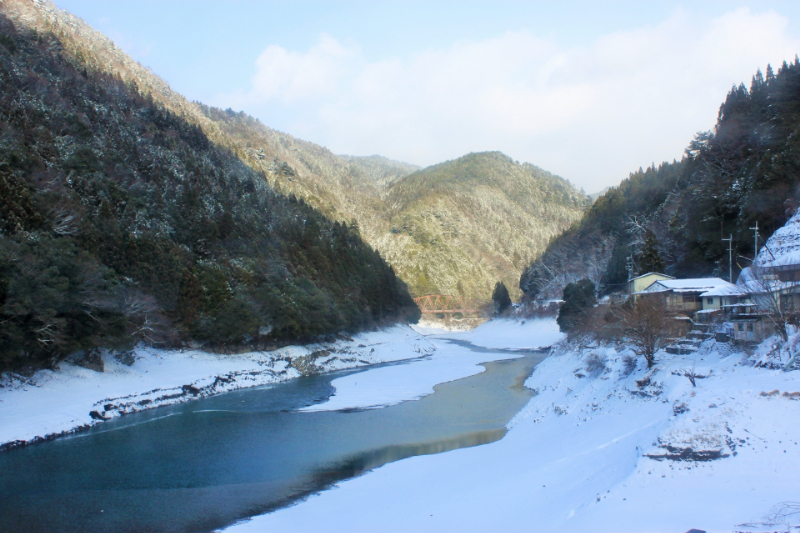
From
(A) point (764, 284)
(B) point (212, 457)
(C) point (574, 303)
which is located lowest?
(B) point (212, 457)

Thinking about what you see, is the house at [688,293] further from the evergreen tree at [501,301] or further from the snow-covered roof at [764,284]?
the evergreen tree at [501,301]

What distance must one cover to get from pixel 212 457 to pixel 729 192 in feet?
149

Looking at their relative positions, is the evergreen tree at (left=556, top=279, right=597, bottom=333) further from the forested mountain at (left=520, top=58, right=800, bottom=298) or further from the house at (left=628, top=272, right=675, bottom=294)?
the house at (left=628, top=272, right=675, bottom=294)

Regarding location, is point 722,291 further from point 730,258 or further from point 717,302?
point 730,258

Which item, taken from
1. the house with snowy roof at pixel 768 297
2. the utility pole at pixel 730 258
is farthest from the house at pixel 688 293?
the house with snowy roof at pixel 768 297

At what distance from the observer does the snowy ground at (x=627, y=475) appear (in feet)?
30.8

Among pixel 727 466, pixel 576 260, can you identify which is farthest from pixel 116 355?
pixel 576 260

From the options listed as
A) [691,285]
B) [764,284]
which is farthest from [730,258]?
[764,284]

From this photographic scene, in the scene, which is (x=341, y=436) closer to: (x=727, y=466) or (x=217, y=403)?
(x=217, y=403)

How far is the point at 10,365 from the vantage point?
2438 cm

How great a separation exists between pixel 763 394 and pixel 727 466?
3.14 meters

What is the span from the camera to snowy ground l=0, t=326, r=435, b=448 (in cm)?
2220

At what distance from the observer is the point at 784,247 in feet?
98.6

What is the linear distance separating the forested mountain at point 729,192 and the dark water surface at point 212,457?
24.4 meters
